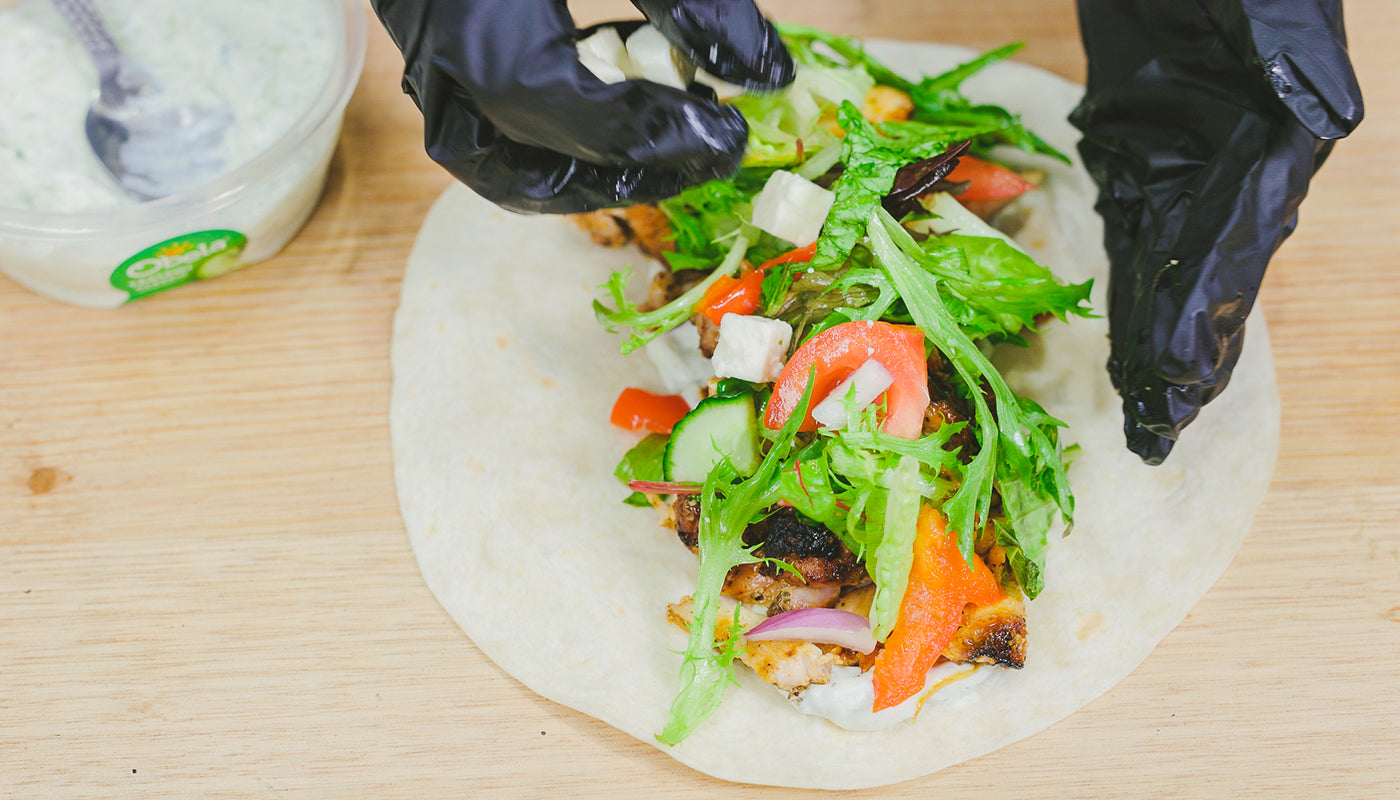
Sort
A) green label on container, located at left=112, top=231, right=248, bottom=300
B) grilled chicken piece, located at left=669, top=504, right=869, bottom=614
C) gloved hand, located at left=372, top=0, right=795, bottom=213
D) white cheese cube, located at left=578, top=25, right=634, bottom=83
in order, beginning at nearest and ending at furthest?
gloved hand, located at left=372, top=0, right=795, bottom=213 < white cheese cube, located at left=578, top=25, right=634, bottom=83 < grilled chicken piece, located at left=669, top=504, right=869, bottom=614 < green label on container, located at left=112, top=231, right=248, bottom=300

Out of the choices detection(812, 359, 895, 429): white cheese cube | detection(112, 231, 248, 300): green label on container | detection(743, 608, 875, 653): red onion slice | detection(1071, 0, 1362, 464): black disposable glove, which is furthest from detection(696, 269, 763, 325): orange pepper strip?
detection(112, 231, 248, 300): green label on container

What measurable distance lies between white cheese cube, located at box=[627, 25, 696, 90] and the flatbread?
77cm

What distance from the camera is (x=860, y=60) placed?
2.43 m

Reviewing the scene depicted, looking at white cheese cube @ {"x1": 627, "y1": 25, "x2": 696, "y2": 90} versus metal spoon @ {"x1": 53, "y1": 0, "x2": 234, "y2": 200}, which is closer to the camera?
white cheese cube @ {"x1": 627, "y1": 25, "x2": 696, "y2": 90}

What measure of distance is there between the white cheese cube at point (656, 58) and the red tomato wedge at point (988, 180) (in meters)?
0.90

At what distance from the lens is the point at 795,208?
2053 mm

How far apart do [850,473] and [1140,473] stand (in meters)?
0.74

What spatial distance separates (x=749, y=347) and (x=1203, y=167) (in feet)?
3.42

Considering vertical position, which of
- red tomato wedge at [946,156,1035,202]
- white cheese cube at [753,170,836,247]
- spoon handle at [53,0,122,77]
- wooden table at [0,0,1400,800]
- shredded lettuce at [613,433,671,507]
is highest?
spoon handle at [53,0,122,77]

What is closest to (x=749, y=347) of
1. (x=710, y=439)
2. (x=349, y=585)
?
(x=710, y=439)

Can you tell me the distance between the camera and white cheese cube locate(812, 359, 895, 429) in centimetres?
188

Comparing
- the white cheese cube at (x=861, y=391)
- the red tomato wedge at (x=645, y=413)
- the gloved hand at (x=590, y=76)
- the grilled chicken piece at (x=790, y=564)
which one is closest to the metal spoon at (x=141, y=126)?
the gloved hand at (x=590, y=76)

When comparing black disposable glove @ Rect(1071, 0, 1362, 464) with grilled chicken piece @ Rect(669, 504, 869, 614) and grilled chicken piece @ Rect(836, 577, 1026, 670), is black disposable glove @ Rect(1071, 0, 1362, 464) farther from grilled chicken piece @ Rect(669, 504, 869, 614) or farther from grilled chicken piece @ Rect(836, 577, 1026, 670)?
grilled chicken piece @ Rect(669, 504, 869, 614)

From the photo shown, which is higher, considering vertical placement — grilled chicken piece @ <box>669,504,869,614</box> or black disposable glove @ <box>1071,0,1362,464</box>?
black disposable glove @ <box>1071,0,1362,464</box>
